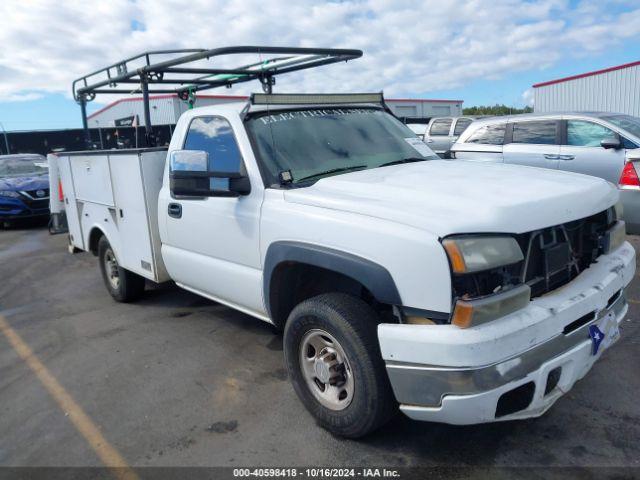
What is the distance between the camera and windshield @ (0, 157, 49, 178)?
13098 millimetres

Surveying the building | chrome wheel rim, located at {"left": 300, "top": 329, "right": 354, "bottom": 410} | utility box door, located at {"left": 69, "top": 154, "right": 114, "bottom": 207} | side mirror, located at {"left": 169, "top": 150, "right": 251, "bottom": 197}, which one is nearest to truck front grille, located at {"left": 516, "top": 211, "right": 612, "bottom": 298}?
chrome wheel rim, located at {"left": 300, "top": 329, "right": 354, "bottom": 410}

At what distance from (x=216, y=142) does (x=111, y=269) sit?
107 inches

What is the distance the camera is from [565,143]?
302 inches

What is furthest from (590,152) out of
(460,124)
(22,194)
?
(22,194)

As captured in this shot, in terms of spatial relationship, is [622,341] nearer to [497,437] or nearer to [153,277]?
[497,437]

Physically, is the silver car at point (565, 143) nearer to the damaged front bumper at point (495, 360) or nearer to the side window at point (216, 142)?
the damaged front bumper at point (495, 360)

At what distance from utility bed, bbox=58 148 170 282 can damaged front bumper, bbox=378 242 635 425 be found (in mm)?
2887

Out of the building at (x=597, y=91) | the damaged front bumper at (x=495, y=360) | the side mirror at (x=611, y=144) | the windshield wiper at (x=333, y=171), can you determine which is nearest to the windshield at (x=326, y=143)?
the windshield wiper at (x=333, y=171)

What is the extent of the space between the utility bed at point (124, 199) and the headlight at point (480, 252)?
3.12m

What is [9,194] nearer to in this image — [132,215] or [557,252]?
[132,215]

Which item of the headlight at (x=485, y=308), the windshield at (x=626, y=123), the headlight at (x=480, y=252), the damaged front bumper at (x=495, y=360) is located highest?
the windshield at (x=626, y=123)

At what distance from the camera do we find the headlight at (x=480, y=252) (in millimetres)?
2326

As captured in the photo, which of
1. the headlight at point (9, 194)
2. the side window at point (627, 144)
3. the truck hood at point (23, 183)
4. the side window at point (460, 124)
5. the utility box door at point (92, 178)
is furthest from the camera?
the side window at point (460, 124)

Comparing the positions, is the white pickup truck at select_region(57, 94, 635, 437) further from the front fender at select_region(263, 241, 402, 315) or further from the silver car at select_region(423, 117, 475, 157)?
the silver car at select_region(423, 117, 475, 157)
